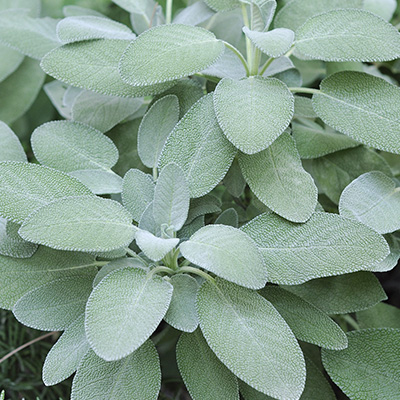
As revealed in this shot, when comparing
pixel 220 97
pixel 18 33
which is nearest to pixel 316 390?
pixel 220 97

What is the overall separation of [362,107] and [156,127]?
0.21 m

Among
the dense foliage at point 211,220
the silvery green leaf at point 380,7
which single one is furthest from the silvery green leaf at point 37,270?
the silvery green leaf at point 380,7

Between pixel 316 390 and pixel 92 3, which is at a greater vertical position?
pixel 92 3

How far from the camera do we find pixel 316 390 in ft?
1.64

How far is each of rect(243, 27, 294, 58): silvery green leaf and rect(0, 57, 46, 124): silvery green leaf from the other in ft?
1.43

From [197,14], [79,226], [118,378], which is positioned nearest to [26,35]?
[197,14]

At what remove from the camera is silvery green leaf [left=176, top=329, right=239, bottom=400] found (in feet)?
1.44

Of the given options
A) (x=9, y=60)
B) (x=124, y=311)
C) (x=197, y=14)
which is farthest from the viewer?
(x=9, y=60)

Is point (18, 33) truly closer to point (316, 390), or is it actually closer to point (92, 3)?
point (92, 3)

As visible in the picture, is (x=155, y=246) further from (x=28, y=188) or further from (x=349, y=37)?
(x=349, y=37)

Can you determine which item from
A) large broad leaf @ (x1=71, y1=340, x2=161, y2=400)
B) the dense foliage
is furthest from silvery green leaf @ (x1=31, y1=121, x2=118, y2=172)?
large broad leaf @ (x1=71, y1=340, x2=161, y2=400)

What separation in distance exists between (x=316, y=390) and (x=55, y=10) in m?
0.78

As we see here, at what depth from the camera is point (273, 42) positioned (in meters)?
0.45

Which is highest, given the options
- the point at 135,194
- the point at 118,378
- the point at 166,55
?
the point at 166,55
